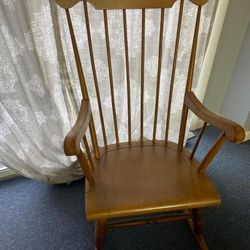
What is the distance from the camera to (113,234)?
1101mm

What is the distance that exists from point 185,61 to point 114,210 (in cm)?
85

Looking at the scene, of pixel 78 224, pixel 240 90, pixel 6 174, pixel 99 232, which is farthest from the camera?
pixel 240 90

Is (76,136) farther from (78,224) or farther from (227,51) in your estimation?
(227,51)

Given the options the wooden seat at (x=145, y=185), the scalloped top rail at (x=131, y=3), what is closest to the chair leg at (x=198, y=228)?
the wooden seat at (x=145, y=185)

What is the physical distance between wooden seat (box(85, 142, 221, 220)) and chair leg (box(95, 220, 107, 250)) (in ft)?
0.82

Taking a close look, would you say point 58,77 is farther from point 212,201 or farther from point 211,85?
point 211,85

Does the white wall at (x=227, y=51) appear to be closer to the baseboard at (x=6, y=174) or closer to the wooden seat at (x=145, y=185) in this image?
the wooden seat at (x=145, y=185)

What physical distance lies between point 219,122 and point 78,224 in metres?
0.89

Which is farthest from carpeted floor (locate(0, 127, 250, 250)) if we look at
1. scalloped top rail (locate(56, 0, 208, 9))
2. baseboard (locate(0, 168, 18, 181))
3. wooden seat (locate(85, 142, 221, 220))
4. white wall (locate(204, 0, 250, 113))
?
scalloped top rail (locate(56, 0, 208, 9))

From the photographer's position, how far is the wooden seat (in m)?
0.72

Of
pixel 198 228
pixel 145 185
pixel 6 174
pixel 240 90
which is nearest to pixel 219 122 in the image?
Answer: pixel 145 185

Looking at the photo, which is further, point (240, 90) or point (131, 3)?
point (240, 90)

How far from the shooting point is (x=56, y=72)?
96cm

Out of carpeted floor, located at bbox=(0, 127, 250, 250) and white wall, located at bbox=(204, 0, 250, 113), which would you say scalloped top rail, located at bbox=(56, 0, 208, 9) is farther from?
carpeted floor, located at bbox=(0, 127, 250, 250)
